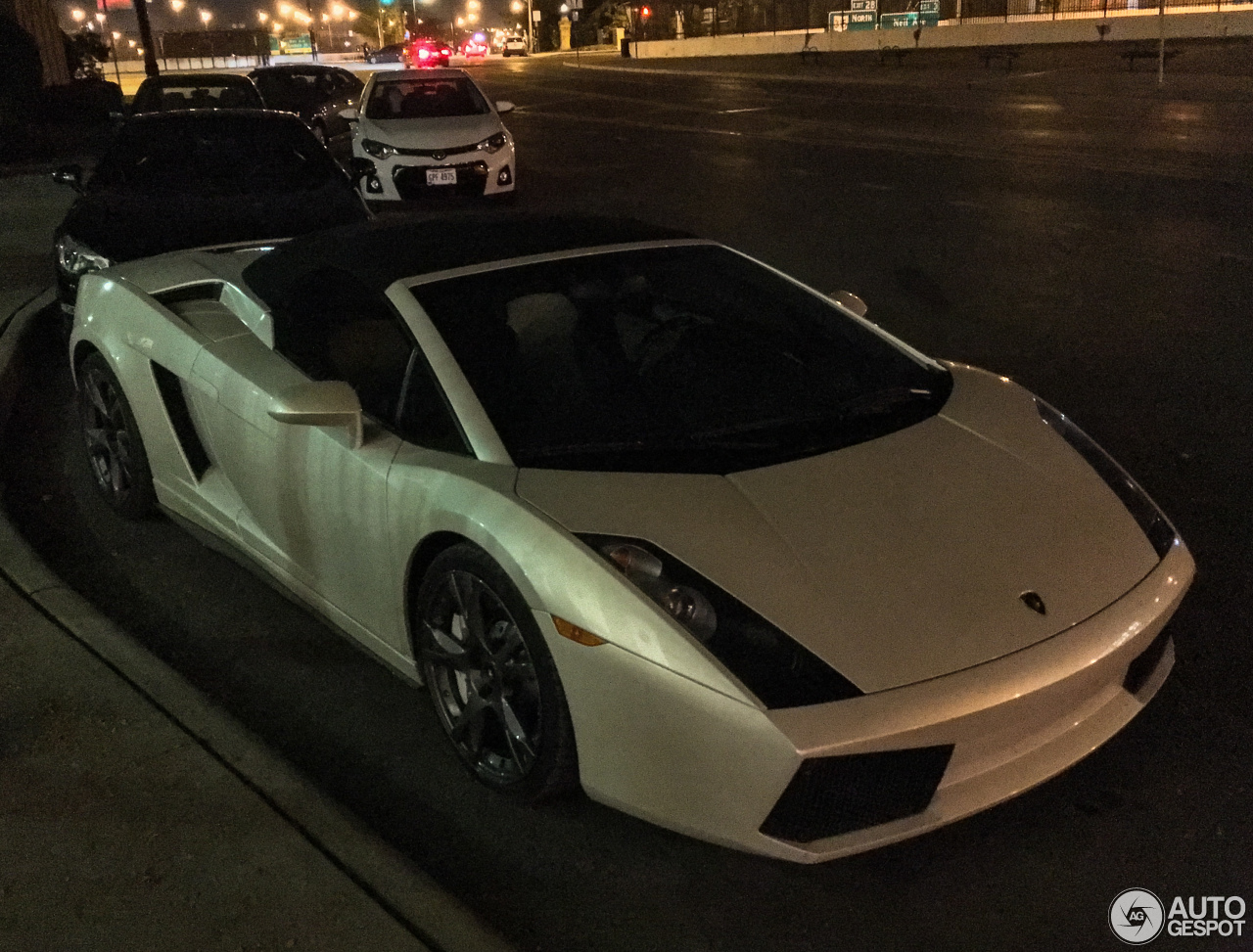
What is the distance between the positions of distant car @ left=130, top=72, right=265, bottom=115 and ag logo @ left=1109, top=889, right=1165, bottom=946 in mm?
13933

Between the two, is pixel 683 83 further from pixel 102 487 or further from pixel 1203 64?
pixel 102 487

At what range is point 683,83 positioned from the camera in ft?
117

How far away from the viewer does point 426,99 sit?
570 inches

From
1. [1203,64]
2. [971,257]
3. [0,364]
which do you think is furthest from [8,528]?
[1203,64]

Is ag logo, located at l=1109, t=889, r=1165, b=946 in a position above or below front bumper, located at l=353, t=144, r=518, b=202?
below

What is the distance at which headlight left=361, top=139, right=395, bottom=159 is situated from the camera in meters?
13.3

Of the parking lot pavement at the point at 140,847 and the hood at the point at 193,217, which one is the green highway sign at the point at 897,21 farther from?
the parking lot pavement at the point at 140,847

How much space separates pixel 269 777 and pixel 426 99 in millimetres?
12555

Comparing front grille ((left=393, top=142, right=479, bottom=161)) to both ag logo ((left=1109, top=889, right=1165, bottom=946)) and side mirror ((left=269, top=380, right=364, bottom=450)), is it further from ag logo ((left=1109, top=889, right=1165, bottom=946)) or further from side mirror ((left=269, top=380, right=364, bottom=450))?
ag logo ((left=1109, top=889, right=1165, bottom=946))

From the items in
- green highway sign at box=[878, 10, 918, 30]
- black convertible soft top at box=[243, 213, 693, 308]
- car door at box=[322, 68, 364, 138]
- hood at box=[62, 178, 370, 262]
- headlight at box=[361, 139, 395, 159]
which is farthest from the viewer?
green highway sign at box=[878, 10, 918, 30]

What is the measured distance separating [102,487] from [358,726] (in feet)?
7.25

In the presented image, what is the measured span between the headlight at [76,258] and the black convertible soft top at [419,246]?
279 centimetres

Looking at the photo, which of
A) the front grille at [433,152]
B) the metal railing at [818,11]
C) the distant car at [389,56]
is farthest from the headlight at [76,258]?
the distant car at [389,56]

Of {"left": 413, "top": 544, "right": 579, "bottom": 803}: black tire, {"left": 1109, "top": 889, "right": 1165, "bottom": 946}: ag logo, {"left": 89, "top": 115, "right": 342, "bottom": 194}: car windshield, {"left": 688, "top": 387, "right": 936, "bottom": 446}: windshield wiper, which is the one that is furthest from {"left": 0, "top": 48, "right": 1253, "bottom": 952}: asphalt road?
{"left": 89, "top": 115, "right": 342, "bottom": 194}: car windshield
